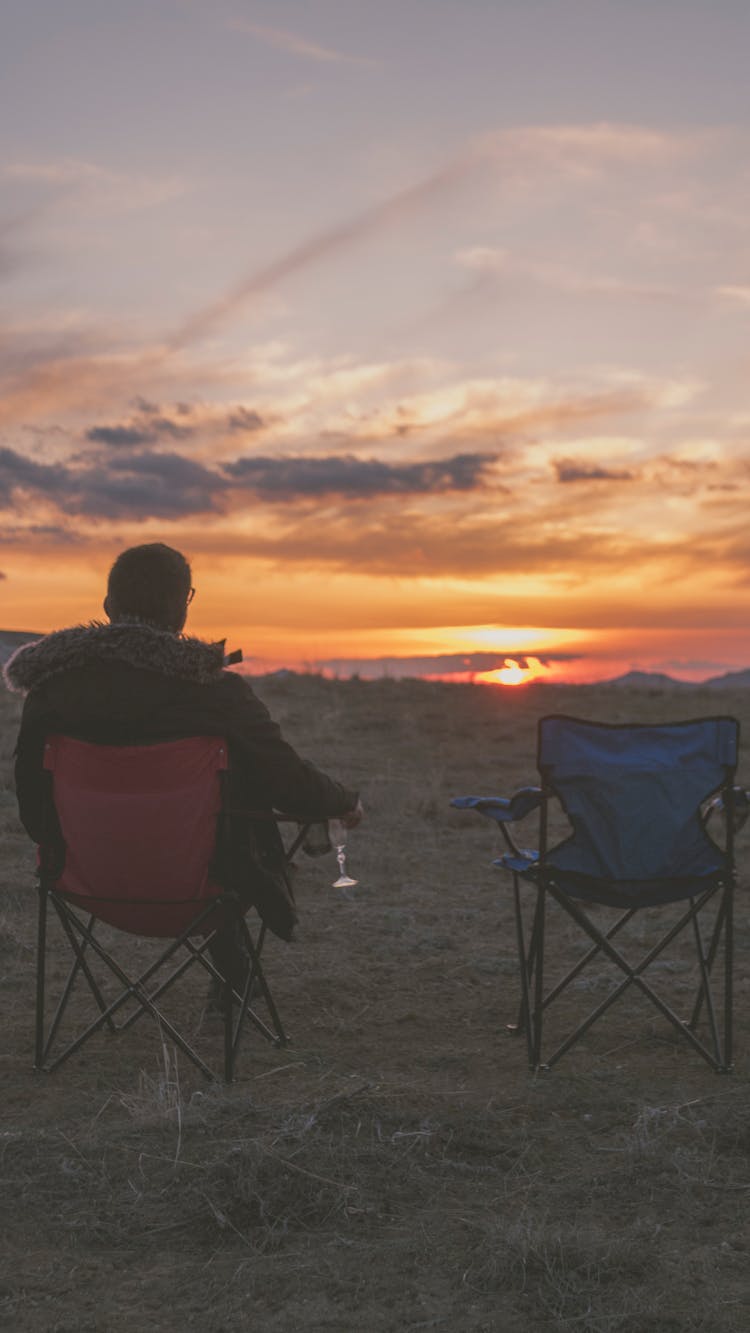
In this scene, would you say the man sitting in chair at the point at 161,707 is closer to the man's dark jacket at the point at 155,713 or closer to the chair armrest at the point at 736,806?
the man's dark jacket at the point at 155,713

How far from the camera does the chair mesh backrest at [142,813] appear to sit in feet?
12.5

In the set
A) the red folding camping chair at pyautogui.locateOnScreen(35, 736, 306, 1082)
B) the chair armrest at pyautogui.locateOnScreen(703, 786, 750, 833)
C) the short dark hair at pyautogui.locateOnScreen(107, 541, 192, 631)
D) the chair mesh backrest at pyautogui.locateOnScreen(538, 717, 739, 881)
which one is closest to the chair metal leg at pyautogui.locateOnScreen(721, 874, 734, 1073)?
the chair mesh backrest at pyautogui.locateOnScreen(538, 717, 739, 881)

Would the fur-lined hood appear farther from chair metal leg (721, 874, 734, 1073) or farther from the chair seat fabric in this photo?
chair metal leg (721, 874, 734, 1073)

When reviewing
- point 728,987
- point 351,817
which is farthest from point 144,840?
point 728,987

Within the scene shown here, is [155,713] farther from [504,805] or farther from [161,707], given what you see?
[504,805]

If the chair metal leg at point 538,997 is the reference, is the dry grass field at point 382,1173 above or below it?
below

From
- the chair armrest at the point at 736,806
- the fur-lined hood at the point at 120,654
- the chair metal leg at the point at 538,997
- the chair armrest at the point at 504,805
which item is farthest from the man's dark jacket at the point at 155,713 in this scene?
the chair armrest at the point at 736,806

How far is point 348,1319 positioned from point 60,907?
1903 mm

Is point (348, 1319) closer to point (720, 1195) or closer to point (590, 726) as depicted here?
point (720, 1195)

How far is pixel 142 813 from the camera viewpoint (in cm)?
383

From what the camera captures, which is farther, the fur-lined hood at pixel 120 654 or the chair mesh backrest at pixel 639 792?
the chair mesh backrest at pixel 639 792

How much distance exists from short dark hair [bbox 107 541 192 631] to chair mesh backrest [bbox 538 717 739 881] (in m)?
1.27

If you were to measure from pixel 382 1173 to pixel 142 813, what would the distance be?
4.21ft

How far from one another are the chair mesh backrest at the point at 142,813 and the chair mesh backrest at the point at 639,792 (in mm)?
1118
